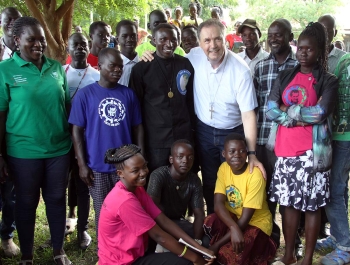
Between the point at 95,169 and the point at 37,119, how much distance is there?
645mm

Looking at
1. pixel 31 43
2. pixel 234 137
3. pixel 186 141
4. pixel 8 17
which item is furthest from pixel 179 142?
pixel 8 17

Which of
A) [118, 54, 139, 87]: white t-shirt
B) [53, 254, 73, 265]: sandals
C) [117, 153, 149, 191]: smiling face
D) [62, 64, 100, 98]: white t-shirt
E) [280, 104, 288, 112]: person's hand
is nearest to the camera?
[117, 153, 149, 191]: smiling face

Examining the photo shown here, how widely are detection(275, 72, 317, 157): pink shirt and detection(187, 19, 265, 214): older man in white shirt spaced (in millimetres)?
319

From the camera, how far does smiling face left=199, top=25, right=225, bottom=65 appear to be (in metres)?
3.47

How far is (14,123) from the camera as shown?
319 centimetres

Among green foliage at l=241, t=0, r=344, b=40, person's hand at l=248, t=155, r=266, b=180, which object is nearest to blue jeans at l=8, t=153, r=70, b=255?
Answer: person's hand at l=248, t=155, r=266, b=180

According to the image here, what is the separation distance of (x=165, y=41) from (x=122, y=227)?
5.71 feet

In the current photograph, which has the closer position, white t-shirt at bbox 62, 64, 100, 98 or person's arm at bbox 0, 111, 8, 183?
person's arm at bbox 0, 111, 8, 183

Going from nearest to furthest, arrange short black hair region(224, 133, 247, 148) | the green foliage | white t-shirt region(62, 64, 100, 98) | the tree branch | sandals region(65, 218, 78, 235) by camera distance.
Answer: short black hair region(224, 133, 247, 148)
white t-shirt region(62, 64, 100, 98)
sandals region(65, 218, 78, 235)
the tree branch
the green foliage

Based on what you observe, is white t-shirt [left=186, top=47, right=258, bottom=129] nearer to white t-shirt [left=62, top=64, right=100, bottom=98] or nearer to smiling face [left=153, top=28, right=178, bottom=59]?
smiling face [left=153, top=28, right=178, bottom=59]

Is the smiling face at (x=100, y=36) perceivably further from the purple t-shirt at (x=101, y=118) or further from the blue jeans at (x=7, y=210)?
the blue jeans at (x=7, y=210)

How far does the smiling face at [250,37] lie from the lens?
14.4 ft

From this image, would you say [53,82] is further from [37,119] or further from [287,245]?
[287,245]

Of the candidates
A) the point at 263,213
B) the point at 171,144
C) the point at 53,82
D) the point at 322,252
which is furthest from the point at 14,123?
the point at 322,252
